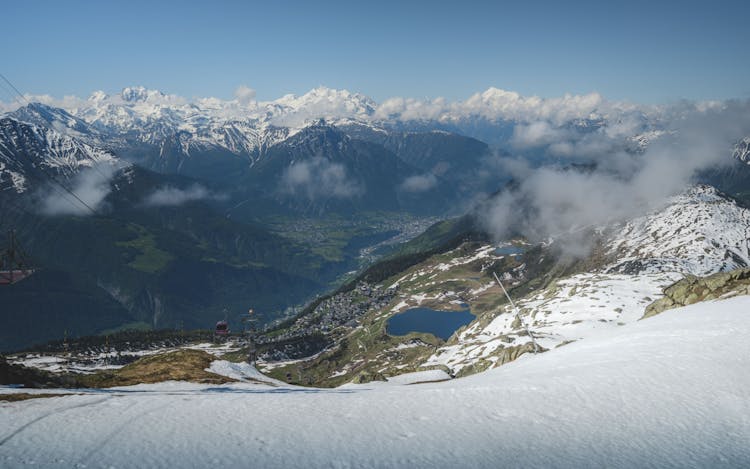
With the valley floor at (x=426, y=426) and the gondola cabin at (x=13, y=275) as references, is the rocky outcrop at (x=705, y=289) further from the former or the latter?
the gondola cabin at (x=13, y=275)

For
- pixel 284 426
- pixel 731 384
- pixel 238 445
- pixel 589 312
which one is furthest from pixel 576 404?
pixel 589 312

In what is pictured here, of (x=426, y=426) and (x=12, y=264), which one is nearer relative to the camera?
(x=426, y=426)

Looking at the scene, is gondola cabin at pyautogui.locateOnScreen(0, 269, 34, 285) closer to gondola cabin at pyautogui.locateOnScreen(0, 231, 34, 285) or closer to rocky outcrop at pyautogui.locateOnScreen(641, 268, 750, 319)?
gondola cabin at pyautogui.locateOnScreen(0, 231, 34, 285)

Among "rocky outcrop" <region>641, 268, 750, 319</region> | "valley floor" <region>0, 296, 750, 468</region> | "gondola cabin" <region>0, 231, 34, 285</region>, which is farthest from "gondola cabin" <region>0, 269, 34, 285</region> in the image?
"rocky outcrop" <region>641, 268, 750, 319</region>

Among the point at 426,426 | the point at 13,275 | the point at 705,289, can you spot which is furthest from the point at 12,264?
the point at 705,289

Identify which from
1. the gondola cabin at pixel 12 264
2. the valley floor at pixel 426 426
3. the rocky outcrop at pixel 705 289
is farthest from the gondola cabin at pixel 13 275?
the rocky outcrop at pixel 705 289

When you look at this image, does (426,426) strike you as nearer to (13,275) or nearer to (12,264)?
(12,264)
